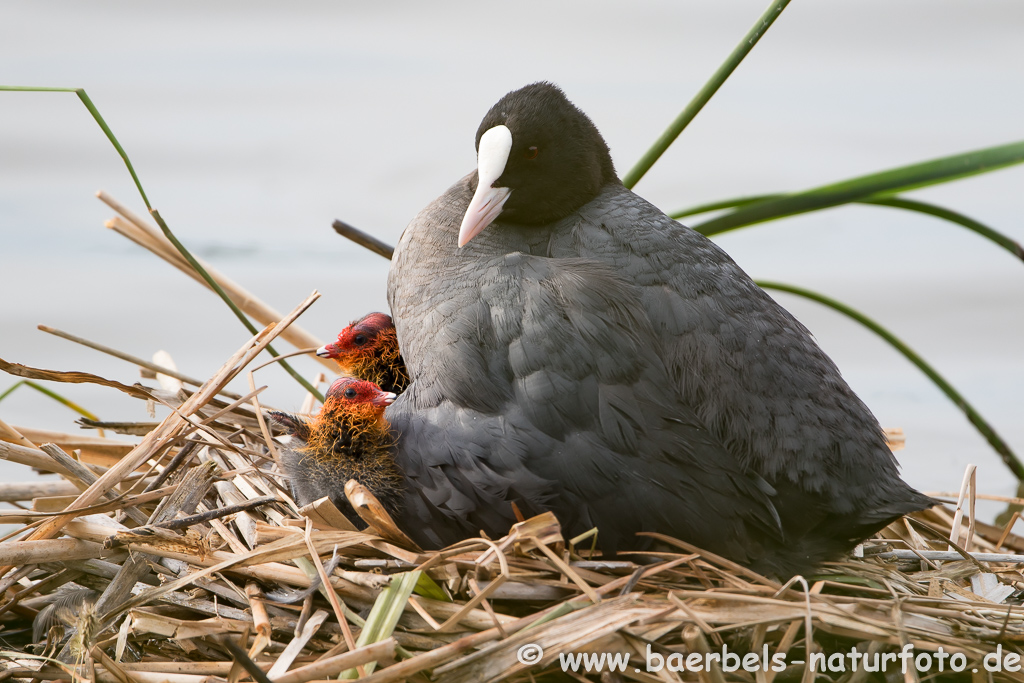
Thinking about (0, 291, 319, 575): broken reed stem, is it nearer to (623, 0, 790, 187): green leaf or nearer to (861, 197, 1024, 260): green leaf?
(623, 0, 790, 187): green leaf

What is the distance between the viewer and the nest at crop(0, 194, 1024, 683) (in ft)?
3.34

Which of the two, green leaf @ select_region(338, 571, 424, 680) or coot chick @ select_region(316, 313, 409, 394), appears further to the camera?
coot chick @ select_region(316, 313, 409, 394)

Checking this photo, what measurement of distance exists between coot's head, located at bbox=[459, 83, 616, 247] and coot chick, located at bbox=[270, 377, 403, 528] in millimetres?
323

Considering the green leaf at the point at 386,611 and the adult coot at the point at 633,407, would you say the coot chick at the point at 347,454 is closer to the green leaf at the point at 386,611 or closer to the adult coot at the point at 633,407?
the adult coot at the point at 633,407

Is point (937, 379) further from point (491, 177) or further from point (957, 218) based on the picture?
point (491, 177)

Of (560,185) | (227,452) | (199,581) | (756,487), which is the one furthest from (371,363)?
(756,487)

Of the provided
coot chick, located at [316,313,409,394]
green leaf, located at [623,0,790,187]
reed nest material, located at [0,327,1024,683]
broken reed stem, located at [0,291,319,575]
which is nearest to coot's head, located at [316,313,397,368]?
coot chick, located at [316,313,409,394]

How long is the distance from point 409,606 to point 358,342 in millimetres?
715

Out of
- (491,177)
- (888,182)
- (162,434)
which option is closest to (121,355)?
(162,434)

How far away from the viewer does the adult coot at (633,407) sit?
122 cm
